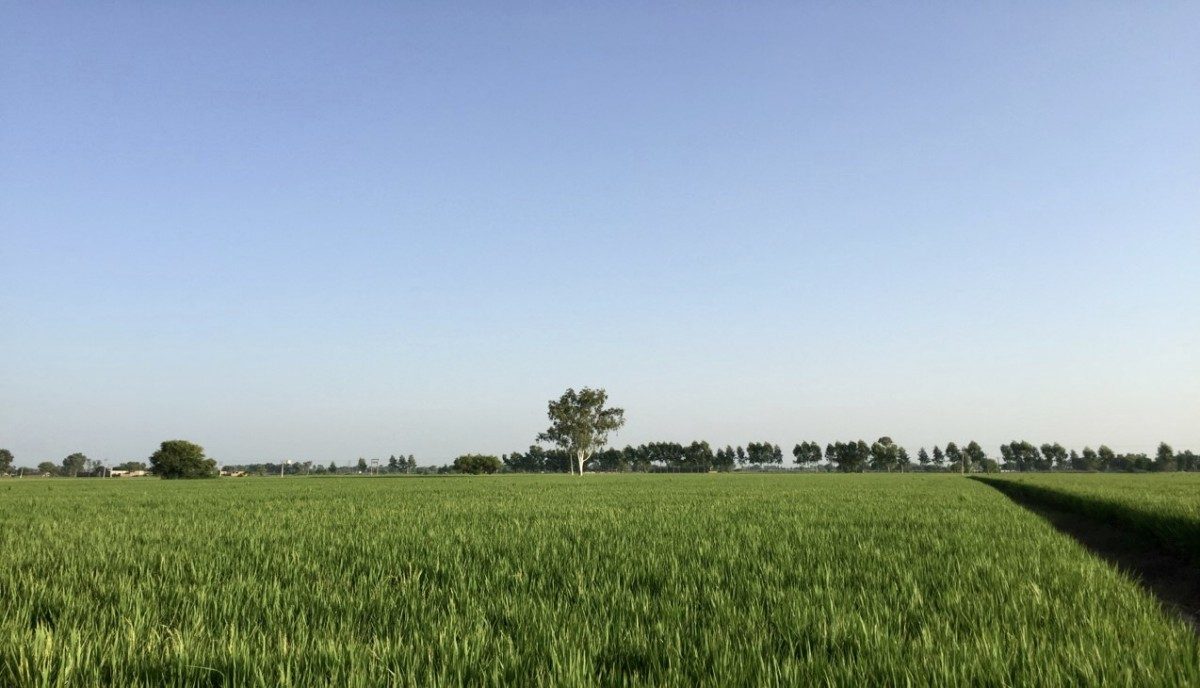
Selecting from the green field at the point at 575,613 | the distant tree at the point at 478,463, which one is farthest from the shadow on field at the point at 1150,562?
the distant tree at the point at 478,463

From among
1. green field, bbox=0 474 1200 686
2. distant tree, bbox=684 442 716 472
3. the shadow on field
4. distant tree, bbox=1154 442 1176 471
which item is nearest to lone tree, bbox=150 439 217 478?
green field, bbox=0 474 1200 686

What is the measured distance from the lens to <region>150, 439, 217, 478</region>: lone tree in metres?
79.9

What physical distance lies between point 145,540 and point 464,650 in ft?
33.8

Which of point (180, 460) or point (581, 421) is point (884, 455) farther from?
point (180, 460)

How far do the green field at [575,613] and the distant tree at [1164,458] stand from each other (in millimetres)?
205432

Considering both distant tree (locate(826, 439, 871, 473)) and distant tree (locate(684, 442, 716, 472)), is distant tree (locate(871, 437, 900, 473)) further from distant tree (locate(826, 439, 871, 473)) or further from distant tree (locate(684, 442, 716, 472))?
distant tree (locate(684, 442, 716, 472))

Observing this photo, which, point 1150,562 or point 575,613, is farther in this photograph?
point 1150,562

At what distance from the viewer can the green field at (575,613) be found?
3846 mm

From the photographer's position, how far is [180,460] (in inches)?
3152

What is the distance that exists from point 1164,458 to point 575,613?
217366mm

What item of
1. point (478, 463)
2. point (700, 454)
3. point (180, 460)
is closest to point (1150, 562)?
point (180, 460)

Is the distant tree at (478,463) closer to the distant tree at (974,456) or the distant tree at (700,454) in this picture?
the distant tree at (700,454)

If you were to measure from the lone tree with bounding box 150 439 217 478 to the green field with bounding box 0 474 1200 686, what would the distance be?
79807mm

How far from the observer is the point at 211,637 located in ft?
14.8
